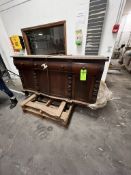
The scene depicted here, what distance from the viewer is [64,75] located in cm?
147

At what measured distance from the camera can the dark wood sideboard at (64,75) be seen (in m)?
1.24

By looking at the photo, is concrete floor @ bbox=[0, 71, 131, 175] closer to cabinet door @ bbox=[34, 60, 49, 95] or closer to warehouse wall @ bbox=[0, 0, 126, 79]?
cabinet door @ bbox=[34, 60, 49, 95]

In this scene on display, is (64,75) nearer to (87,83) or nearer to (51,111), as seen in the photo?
(87,83)

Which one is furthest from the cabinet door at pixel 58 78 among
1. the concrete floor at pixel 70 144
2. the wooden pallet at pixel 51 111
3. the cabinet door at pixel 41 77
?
the concrete floor at pixel 70 144

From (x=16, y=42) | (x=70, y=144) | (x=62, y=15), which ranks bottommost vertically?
(x=70, y=144)

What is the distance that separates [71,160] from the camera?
1.12 m

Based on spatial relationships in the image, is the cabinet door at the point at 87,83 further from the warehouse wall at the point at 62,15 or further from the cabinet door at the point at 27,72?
the warehouse wall at the point at 62,15

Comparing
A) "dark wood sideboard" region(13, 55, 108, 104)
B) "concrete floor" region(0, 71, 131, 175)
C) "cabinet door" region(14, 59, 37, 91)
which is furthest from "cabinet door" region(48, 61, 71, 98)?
"concrete floor" region(0, 71, 131, 175)

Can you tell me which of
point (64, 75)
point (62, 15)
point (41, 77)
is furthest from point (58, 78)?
point (62, 15)

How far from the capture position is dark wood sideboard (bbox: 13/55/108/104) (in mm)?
1238

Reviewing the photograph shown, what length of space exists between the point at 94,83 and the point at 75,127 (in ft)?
2.80

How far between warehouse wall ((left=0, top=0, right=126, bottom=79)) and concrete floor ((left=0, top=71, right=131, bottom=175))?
5.15 feet

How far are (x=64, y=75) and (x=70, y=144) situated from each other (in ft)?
3.58

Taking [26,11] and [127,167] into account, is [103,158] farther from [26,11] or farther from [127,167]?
[26,11]
